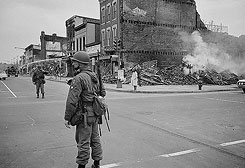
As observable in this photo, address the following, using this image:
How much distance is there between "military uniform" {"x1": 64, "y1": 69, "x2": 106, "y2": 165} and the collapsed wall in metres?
23.9

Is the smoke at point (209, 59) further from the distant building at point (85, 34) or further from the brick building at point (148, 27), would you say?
the distant building at point (85, 34)

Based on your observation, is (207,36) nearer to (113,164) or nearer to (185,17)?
(185,17)

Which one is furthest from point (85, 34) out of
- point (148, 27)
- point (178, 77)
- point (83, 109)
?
point (83, 109)

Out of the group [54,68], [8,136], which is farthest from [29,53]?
[8,136]

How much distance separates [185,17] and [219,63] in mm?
7437

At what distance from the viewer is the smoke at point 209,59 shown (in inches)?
1049

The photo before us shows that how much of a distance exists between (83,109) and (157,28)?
26.5 metres

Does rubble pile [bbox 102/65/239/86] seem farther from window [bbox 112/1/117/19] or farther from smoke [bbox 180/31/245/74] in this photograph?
window [bbox 112/1/117/19]

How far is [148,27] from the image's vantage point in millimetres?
28141

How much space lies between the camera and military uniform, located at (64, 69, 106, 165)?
11.2ft

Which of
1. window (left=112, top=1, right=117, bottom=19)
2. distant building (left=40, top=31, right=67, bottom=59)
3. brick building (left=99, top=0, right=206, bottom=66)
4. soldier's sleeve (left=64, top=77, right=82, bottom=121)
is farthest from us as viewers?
distant building (left=40, top=31, right=67, bottom=59)

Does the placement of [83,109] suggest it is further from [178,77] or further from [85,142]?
[178,77]

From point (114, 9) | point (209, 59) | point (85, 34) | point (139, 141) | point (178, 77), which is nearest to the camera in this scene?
point (139, 141)

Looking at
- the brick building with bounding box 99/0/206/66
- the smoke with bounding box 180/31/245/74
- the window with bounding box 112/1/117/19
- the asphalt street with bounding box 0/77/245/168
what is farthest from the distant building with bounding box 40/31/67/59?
the asphalt street with bounding box 0/77/245/168
